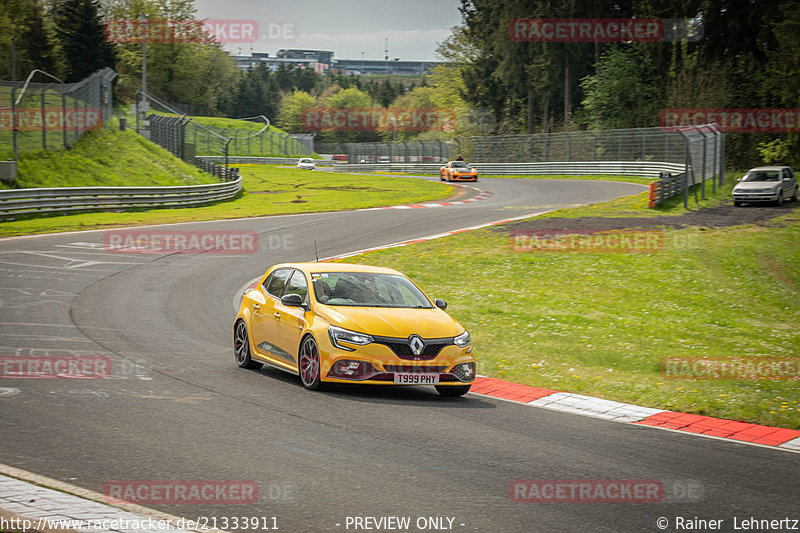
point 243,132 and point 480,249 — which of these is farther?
point 243,132

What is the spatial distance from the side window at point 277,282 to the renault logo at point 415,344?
249 cm

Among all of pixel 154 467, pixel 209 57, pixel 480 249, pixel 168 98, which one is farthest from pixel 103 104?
pixel 209 57

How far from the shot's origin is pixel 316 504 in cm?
605

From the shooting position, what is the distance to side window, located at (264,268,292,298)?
12.0 meters

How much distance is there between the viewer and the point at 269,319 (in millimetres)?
11711

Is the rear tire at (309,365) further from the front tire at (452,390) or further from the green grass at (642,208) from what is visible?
the green grass at (642,208)

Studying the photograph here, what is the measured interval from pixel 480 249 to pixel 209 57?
432ft

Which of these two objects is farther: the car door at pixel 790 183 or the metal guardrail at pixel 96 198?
the metal guardrail at pixel 96 198

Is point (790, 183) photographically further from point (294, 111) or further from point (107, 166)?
point (294, 111)

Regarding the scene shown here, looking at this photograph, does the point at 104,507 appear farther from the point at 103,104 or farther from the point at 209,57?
the point at 209,57

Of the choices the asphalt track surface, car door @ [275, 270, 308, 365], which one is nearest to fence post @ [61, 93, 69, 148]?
the asphalt track surface
